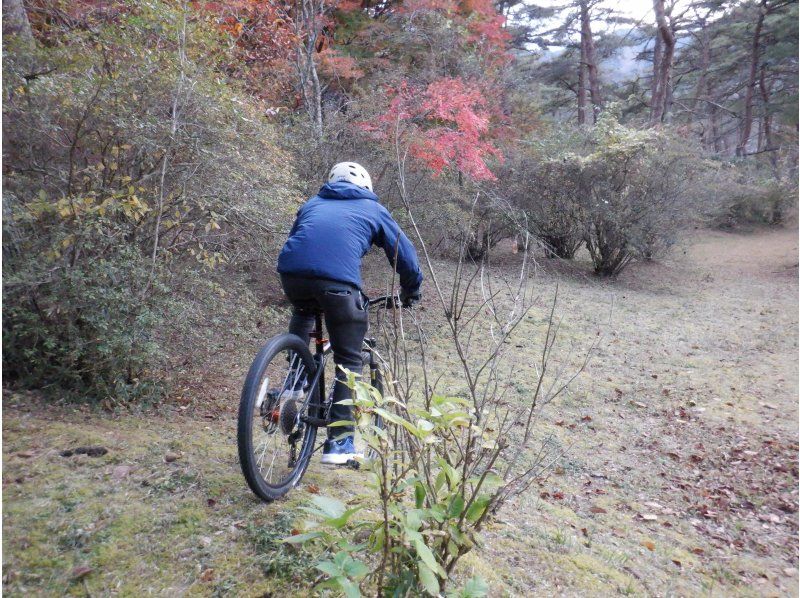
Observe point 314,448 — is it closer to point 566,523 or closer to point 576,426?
point 566,523

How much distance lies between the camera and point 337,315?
2.81 meters

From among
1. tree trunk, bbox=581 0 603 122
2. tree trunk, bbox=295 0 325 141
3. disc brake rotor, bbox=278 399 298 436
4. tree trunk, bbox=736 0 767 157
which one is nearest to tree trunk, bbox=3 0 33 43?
disc brake rotor, bbox=278 399 298 436

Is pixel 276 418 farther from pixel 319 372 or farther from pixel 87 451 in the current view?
pixel 87 451

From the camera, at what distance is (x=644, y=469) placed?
427 centimetres

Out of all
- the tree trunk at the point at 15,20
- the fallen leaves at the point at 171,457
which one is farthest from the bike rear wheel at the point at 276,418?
the tree trunk at the point at 15,20

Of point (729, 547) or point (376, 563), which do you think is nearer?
point (376, 563)

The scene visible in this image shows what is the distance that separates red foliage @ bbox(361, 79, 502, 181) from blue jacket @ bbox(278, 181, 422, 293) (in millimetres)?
4655

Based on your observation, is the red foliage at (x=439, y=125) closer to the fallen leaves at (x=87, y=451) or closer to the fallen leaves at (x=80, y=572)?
the fallen leaves at (x=87, y=451)

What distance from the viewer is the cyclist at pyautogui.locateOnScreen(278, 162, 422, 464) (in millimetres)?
2760

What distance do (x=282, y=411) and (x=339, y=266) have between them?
2.58 ft

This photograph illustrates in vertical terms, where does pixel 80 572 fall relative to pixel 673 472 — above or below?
above

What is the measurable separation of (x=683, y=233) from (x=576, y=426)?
9431 millimetres

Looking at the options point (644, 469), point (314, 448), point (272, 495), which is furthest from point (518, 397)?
point (272, 495)

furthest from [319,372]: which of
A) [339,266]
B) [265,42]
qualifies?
[265,42]
